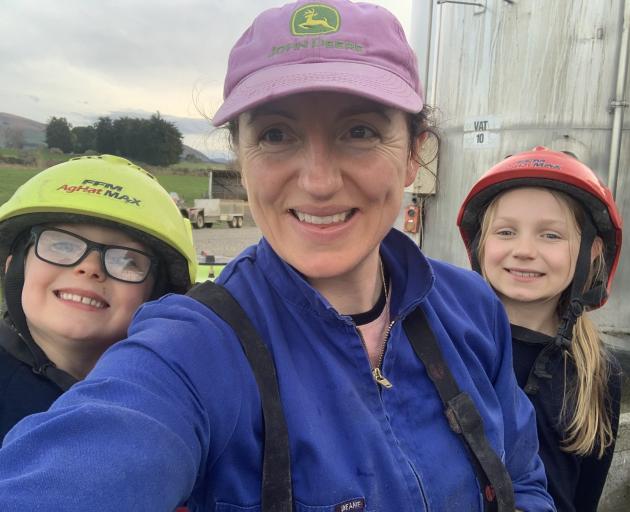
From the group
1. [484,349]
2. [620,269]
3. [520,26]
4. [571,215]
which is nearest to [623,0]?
[520,26]

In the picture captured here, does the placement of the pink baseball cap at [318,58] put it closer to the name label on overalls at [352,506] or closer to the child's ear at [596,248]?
the name label on overalls at [352,506]

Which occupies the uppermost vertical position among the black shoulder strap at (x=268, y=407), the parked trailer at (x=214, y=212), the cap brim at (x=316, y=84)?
the cap brim at (x=316, y=84)

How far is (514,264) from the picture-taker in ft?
9.09

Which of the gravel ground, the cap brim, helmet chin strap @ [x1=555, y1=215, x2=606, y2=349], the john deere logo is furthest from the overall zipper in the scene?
the gravel ground

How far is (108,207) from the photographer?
2279 mm

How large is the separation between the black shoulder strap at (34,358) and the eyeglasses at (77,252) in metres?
0.35

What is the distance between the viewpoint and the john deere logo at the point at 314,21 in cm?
139

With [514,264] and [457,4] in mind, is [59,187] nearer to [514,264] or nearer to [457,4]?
[514,264]

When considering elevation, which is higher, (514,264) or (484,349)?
(514,264)

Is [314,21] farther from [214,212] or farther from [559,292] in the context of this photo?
[214,212]

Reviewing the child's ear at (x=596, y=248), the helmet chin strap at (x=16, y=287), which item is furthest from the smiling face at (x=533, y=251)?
the helmet chin strap at (x=16, y=287)

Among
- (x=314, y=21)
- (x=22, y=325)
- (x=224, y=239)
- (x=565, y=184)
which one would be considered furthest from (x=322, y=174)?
(x=224, y=239)

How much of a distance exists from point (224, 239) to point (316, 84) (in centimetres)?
2203

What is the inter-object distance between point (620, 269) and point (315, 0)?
5.77 meters
